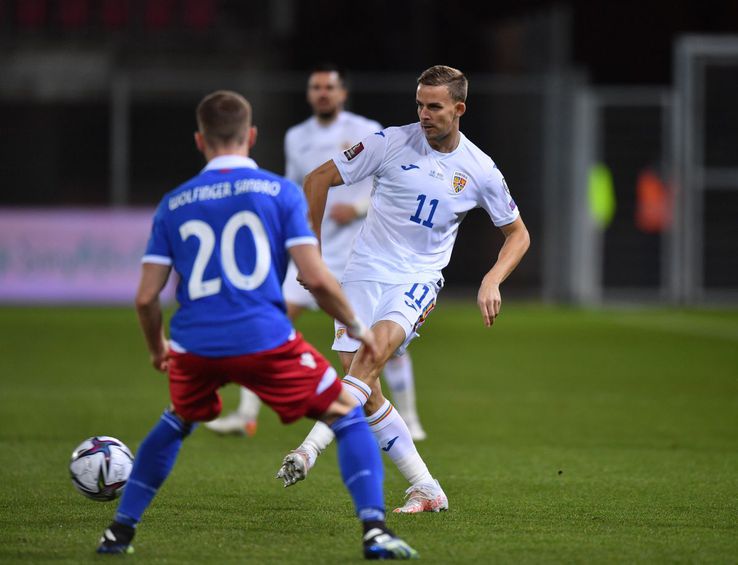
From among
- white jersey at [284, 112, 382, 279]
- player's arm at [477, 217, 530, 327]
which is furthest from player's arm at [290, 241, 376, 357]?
white jersey at [284, 112, 382, 279]

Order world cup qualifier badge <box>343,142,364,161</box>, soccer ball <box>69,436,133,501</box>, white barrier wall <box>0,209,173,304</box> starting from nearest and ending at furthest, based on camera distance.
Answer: soccer ball <box>69,436,133,501</box> < world cup qualifier badge <box>343,142,364,161</box> < white barrier wall <box>0,209,173,304</box>

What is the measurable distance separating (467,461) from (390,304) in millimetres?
1982

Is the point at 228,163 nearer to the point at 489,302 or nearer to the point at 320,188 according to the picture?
the point at 320,188

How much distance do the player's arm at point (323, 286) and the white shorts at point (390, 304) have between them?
49.9 inches

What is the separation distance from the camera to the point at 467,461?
8.05m

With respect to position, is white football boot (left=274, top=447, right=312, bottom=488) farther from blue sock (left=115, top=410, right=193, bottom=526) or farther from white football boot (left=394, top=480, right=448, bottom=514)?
blue sock (left=115, top=410, right=193, bottom=526)

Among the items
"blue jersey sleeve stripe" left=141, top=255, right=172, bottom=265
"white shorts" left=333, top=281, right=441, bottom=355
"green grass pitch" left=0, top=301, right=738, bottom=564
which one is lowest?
"green grass pitch" left=0, top=301, right=738, bottom=564

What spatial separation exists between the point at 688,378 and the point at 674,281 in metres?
8.64

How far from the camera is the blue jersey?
Answer: 4.95 m

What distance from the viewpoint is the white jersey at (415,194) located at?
647 cm

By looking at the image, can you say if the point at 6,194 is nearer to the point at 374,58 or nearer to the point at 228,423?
the point at 374,58

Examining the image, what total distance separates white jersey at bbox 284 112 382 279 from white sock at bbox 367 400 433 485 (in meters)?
3.53


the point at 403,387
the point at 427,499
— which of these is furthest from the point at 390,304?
the point at 403,387

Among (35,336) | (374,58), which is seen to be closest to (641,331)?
(35,336)
